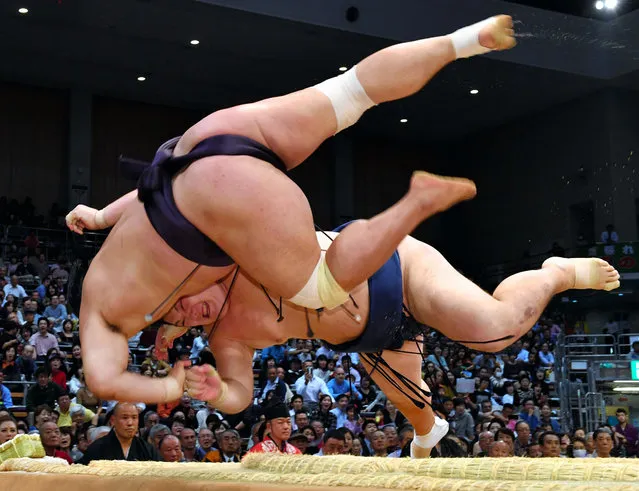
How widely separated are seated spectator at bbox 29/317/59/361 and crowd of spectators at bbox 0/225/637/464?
1 cm

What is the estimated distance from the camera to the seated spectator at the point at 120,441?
357 cm

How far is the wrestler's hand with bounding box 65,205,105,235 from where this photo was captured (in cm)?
232

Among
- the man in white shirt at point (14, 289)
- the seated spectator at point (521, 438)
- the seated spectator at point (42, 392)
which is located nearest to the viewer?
the seated spectator at point (42, 392)

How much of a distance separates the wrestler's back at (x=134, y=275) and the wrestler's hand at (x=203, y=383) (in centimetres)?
17

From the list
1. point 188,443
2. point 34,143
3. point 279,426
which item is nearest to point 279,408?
point 279,426

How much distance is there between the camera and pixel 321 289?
179 cm

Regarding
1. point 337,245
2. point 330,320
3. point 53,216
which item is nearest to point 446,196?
point 337,245

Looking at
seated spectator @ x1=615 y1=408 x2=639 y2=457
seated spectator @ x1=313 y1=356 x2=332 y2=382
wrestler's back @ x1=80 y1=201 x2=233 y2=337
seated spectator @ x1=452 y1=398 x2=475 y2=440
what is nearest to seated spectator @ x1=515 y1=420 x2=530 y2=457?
seated spectator @ x1=452 y1=398 x2=475 y2=440

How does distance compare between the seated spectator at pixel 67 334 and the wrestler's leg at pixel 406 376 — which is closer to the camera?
the wrestler's leg at pixel 406 376

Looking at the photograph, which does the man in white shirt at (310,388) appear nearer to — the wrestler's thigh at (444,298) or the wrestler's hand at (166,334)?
the wrestler's hand at (166,334)

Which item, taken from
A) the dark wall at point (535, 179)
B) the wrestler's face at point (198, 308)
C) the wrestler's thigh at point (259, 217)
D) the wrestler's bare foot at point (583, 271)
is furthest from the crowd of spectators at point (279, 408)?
the dark wall at point (535, 179)

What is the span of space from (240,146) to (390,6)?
9.39 m

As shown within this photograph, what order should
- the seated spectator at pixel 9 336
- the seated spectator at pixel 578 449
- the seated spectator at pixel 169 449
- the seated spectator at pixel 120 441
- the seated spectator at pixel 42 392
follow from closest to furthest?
the seated spectator at pixel 120 441, the seated spectator at pixel 169 449, the seated spectator at pixel 578 449, the seated spectator at pixel 42 392, the seated spectator at pixel 9 336

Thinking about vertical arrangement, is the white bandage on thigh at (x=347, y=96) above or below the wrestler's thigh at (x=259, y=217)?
above
